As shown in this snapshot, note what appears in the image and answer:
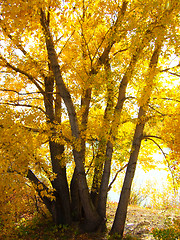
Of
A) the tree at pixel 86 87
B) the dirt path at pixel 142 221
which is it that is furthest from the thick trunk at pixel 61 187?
the dirt path at pixel 142 221

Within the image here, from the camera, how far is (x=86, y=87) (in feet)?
15.9

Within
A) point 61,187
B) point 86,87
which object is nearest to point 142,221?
point 61,187

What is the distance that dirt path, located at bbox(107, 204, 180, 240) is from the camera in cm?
571

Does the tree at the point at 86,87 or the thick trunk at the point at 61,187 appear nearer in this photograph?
the tree at the point at 86,87

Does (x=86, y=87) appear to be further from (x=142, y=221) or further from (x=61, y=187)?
(x=142, y=221)

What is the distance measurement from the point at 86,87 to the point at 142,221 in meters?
4.25

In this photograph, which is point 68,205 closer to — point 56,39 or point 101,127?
point 101,127

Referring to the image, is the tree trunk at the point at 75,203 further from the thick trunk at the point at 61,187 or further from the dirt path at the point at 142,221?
the dirt path at the point at 142,221

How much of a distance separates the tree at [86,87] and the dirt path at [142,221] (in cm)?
65

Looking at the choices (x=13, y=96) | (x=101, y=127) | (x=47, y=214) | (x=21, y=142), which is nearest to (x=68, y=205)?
(x=47, y=214)

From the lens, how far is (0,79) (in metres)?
6.29

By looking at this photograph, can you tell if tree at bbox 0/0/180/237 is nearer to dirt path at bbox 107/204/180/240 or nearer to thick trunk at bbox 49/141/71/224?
thick trunk at bbox 49/141/71/224

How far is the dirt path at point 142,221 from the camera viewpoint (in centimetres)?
571

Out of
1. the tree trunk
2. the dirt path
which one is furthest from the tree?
the dirt path
